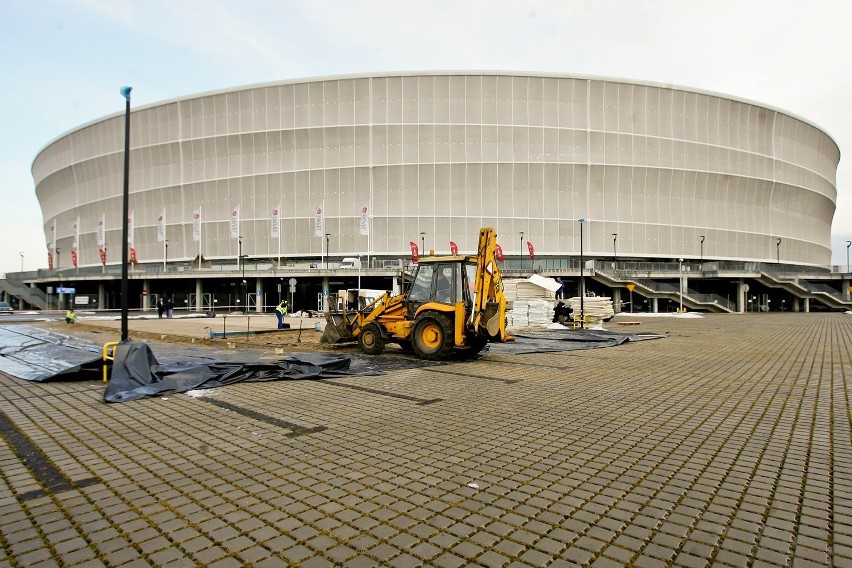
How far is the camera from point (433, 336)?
13.3 meters

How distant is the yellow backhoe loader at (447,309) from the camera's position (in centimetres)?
1281

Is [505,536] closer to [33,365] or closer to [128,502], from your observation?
[128,502]

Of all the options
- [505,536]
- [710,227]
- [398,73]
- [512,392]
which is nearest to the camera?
[505,536]

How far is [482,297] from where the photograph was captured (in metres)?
12.8

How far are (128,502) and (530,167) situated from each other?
6318 centimetres

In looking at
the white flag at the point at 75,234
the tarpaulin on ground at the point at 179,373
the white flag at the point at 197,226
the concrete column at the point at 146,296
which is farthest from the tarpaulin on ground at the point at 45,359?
the white flag at the point at 75,234

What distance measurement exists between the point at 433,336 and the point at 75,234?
8565 centimetres

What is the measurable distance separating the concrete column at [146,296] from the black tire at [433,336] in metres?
53.8

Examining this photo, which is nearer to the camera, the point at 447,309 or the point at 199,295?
the point at 447,309

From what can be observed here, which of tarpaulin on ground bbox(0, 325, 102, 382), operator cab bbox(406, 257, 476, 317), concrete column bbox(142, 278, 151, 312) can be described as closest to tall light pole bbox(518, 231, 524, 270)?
concrete column bbox(142, 278, 151, 312)

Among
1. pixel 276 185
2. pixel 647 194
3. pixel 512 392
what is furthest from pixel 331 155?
pixel 512 392

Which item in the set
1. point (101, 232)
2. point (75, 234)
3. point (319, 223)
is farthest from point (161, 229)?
point (75, 234)

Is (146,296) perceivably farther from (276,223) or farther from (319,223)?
(319,223)

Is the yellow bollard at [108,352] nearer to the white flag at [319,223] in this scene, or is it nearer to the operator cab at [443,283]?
the operator cab at [443,283]
